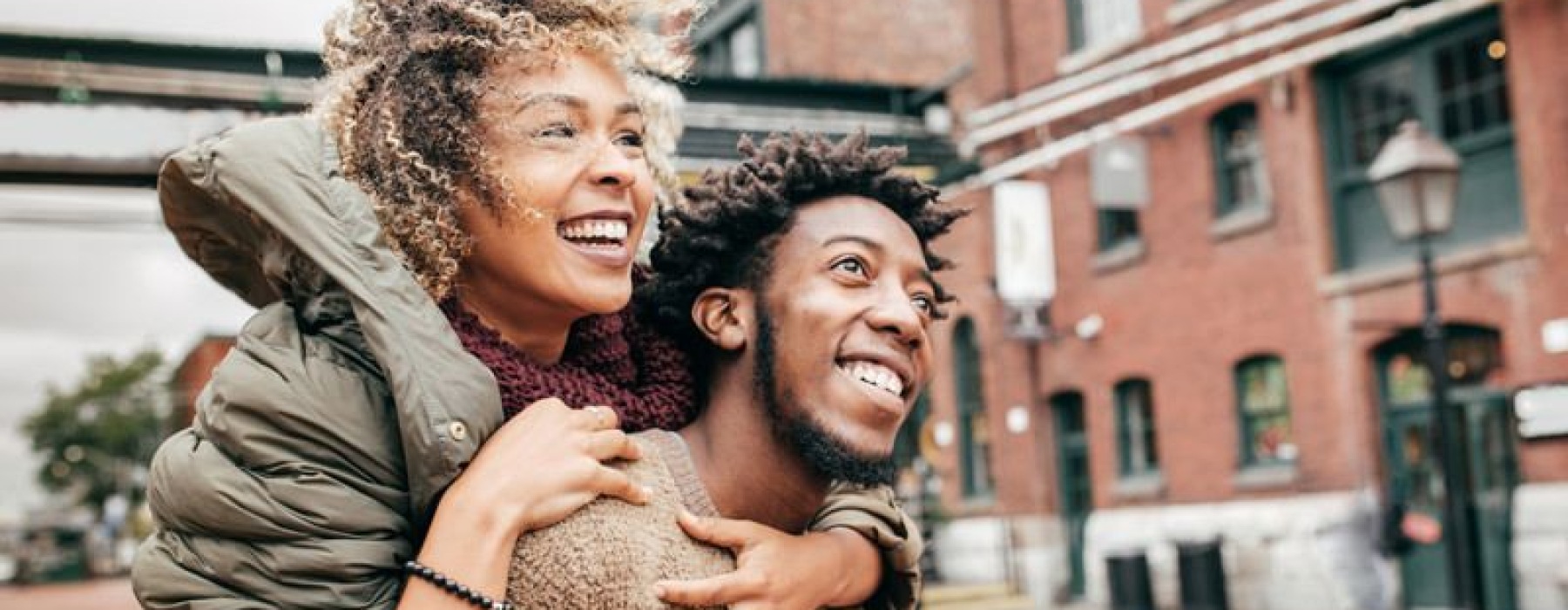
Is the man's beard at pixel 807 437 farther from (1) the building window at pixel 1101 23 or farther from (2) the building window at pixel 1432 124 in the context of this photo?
(1) the building window at pixel 1101 23

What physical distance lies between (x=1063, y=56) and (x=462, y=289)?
20.2 meters

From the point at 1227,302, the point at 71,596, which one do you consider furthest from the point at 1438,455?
the point at 71,596

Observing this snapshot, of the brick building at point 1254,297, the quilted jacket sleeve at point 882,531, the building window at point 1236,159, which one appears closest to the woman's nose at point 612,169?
the quilted jacket sleeve at point 882,531

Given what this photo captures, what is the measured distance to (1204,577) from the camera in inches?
669

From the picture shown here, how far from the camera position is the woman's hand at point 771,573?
Answer: 2.41 metres

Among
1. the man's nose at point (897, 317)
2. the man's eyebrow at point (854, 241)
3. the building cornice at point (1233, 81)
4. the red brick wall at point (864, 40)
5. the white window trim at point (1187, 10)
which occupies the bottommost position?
the man's nose at point (897, 317)

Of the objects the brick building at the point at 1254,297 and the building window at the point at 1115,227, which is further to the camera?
the building window at the point at 1115,227

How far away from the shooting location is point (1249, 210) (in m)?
19.2

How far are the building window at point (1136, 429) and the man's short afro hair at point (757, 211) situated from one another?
18719mm

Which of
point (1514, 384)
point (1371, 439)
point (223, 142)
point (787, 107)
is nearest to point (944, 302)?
point (223, 142)

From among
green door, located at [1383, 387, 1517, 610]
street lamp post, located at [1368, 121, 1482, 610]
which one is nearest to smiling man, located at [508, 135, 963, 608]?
street lamp post, located at [1368, 121, 1482, 610]

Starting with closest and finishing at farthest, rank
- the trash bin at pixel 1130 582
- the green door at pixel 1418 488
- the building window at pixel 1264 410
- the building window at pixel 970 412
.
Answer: the green door at pixel 1418 488, the trash bin at pixel 1130 582, the building window at pixel 1264 410, the building window at pixel 970 412

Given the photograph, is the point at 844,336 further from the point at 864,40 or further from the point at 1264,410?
the point at 864,40

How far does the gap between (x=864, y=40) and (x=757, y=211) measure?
27.8 m
